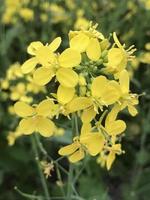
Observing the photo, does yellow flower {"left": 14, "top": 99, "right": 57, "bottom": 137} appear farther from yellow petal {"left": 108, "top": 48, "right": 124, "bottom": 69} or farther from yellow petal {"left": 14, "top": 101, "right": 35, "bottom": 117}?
yellow petal {"left": 108, "top": 48, "right": 124, "bottom": 69}

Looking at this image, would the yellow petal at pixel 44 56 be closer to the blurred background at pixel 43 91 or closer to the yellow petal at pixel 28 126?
the yellow petal at pixel 28 126

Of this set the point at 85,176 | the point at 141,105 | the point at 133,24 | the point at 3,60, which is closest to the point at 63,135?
the point at 85,176

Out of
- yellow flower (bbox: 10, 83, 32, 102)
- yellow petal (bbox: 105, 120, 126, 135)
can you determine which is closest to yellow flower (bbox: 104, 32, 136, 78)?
yellow petal (bbox: 105, 120, 126, 135)

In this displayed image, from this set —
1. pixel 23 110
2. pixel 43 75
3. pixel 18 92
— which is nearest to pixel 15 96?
pixel 18 92

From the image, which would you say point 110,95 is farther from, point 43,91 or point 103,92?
point 43,91

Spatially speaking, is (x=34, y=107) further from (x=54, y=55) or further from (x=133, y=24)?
(x=133, y=24)

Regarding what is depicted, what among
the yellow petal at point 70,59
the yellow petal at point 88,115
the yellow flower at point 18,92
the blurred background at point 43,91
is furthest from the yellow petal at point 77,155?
the yellow flower at point 18,92

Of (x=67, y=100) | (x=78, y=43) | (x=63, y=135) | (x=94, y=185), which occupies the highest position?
(x=78, y=43)
